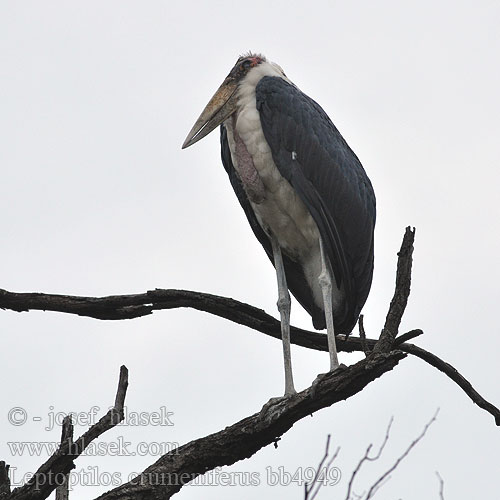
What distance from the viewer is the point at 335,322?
23.3 feet

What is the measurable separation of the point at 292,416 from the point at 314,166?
202 centimetres

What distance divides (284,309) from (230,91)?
1.46 metres

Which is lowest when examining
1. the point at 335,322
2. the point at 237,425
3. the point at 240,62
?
the point at 237,425

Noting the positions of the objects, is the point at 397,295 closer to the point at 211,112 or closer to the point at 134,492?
the point at 134,492

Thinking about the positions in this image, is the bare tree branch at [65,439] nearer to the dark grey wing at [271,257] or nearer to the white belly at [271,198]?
the white belly at [271,198]

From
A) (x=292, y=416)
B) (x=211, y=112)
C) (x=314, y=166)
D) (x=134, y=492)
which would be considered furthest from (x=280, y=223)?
(x=134, y=492)

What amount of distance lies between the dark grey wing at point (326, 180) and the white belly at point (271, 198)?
0.06 m

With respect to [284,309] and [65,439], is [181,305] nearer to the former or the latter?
[65,439]

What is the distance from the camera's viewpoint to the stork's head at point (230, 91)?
7020 millimetres

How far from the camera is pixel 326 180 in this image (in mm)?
6785

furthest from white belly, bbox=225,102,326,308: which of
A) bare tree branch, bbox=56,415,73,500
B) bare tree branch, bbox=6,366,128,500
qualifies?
bare tree branch, bbox=56,415,73,500

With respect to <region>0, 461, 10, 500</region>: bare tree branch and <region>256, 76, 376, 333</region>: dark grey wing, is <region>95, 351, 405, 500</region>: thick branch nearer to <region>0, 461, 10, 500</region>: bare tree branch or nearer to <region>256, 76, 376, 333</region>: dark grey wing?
<region>0, 461, 10, 500</region>: bare tree branch

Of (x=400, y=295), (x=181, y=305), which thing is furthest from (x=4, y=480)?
(x=400, y=295)

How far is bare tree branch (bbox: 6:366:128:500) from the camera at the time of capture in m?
4.19
